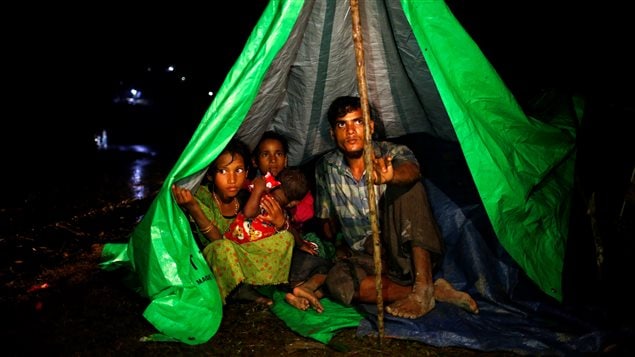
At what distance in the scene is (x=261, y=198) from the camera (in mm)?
3312

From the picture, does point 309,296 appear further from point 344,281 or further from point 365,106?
point 365,106

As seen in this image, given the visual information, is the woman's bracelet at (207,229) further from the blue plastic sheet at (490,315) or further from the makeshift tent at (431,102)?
the blue plastic sheet at (490,315)

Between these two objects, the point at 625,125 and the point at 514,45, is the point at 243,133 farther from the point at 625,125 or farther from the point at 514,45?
the point at 514,45

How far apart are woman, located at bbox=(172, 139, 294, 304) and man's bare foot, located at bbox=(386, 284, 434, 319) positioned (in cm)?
88

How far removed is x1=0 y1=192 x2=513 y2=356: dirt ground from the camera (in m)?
2.56

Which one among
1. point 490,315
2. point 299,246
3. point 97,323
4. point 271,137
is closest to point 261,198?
point 299,246

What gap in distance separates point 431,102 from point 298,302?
1.87 metres

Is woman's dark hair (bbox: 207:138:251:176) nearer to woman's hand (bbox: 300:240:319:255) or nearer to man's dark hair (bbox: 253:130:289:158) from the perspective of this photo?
man's dark hair (bbox: 253:130:289:158)

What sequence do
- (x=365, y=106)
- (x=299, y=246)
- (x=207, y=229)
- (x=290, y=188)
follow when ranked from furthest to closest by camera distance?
(x=290, y=188), (x=299, y=246), (x=207, y=229), (x=365, y=106)

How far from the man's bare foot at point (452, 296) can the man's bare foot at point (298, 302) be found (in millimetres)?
939

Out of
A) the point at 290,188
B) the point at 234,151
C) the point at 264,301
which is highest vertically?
the point at 234,151

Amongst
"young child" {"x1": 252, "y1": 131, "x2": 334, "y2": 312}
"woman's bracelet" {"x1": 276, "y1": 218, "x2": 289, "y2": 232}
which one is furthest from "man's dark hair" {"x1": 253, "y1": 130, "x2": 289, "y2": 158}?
"woman's bracelet" {"x1": 276, "y1": 218, "x2": 289, "y2": 232}

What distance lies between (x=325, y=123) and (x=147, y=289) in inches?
78.8

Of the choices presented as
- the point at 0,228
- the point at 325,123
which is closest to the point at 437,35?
the point at 325,123
